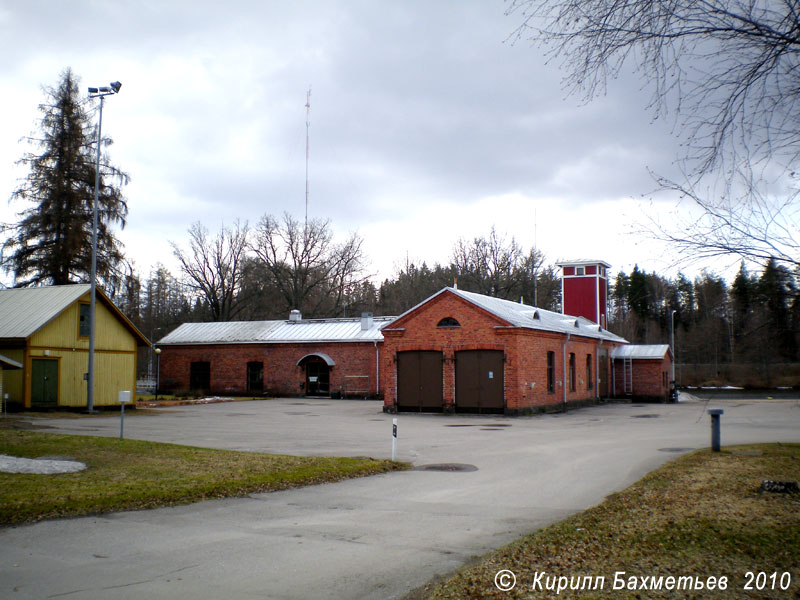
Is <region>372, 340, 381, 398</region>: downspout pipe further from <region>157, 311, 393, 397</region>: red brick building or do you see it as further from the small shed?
the small shed

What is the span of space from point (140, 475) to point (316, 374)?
34.1m

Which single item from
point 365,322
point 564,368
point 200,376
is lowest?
point 200,376

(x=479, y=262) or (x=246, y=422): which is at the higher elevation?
(x=479, y=262)

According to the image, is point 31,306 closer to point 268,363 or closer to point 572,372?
point 268,363

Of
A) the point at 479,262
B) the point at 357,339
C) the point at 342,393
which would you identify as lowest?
the point at 342,393

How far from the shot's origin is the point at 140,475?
11836 millimetres

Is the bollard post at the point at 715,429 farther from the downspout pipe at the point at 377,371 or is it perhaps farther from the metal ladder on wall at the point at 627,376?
the metal ladder on wall at the point at 627,376

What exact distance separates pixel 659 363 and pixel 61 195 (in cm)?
3709

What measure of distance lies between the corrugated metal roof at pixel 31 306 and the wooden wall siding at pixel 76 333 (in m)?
0.31

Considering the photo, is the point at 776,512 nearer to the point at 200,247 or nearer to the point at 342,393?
the point at 342,393

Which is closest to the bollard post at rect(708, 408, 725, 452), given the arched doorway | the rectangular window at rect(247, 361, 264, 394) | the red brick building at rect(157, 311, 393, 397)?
the red brick building at rect(157, 311, 393, 397)

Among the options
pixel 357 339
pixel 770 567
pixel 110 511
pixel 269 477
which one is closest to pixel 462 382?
pixel 357 339

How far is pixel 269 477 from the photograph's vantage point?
1163 cm

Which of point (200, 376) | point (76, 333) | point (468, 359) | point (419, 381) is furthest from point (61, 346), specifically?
point (200, 376)
